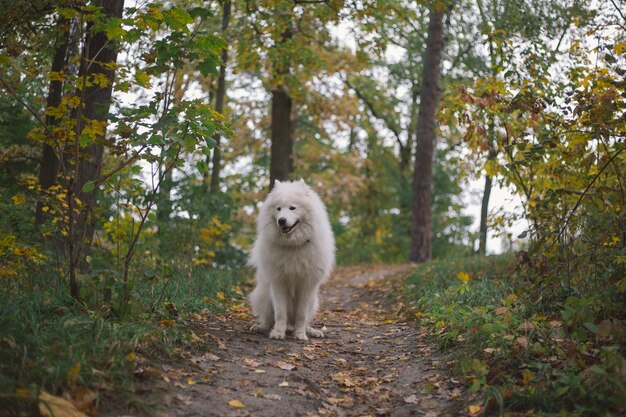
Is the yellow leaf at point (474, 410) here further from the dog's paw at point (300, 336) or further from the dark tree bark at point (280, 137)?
the dark tree bark at point (280, 137)

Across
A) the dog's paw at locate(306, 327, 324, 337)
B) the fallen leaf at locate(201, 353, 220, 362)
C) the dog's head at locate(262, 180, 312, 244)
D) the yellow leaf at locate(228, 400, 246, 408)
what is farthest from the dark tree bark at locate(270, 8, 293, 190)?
the yellow leaf at locate(228, 400, 246, 408)

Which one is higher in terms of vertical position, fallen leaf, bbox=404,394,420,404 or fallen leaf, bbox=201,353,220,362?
fallen leaf, bbox=201,353,220,362

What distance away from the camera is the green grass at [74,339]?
10.4 feet

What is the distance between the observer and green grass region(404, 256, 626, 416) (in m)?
3.45

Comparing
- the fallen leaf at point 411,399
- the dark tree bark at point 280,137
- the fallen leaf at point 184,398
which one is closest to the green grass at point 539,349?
the fallen leaf at point 411,399

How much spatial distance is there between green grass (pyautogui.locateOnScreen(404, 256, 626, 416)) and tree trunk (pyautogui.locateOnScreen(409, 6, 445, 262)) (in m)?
6.64

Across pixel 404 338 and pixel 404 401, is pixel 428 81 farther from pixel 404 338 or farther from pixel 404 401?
pixel 404 401

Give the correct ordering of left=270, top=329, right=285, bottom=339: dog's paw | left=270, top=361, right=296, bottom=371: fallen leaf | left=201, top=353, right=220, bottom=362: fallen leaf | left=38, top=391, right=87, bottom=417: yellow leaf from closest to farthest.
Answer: left=38, top=391, right=87, bottom=417: yellow leaf, left=201, top=353, right=220, bottom=362: fallen leaf, left=270, top=361, right=296, bottom=371: fallen leaf, left=270, top=329, right=285, bottom=339: dog's paw

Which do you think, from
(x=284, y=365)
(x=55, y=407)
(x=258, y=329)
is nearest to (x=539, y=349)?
(x=284, y=365)

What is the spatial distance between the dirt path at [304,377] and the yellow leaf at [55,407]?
0.52 metres

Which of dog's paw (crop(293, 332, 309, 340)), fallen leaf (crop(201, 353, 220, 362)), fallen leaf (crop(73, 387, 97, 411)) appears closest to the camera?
fallen leaf (crop(73, 387, 97, 411))

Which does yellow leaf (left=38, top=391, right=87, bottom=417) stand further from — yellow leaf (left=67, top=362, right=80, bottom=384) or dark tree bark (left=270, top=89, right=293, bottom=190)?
dark tree bark (left=270, top=89, right=293, bottom=190)

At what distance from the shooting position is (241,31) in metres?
11.1

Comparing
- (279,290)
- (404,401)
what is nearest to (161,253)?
(279,290)
